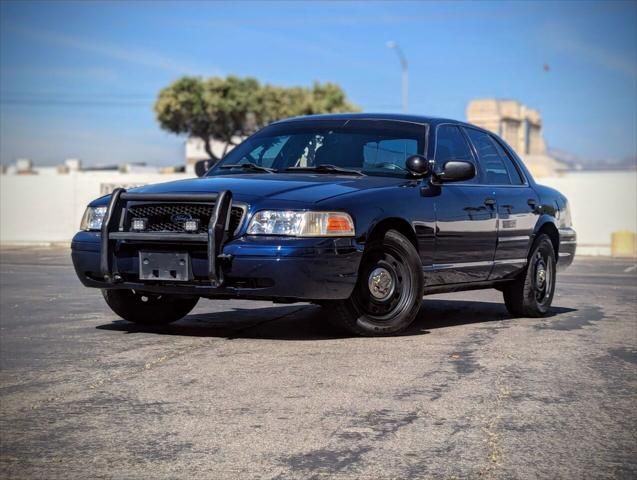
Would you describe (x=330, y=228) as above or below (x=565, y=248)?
above

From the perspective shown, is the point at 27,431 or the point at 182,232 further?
the point at 182,232

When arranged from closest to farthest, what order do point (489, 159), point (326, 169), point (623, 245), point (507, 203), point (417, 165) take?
1. point (417, 165)
2. point (326, 169)
3. point (507, 203)
4. point (489, 159)
5. point (623, 245)

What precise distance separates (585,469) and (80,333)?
4.56 meters

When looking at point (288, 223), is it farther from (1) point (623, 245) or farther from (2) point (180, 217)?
(1) point (623, 245)

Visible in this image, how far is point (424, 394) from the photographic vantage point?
5.57 metres

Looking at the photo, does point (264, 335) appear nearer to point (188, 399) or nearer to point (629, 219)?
point (188, 399)

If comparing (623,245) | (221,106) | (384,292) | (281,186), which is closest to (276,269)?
(281,186)

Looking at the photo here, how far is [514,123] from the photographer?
109 m

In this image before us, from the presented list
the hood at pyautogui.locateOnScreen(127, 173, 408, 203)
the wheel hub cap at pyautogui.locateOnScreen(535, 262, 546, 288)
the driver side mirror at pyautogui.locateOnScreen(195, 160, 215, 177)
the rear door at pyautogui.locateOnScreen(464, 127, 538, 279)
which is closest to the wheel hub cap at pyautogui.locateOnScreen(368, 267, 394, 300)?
the hood at pyautogui.locateOnScreen(127, 173, 408, 203)

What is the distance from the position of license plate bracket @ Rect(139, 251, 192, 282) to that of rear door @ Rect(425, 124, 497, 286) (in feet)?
6.11

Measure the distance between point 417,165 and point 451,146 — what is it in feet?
3.17

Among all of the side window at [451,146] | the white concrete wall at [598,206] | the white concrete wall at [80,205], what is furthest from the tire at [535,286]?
the white concrete wall at [598,206]

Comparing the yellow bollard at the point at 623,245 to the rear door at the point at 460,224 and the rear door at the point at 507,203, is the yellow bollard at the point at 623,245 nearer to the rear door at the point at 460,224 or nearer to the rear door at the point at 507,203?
the rear door at the point at 507,203

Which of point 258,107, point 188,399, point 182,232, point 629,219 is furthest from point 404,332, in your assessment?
point 258,107
